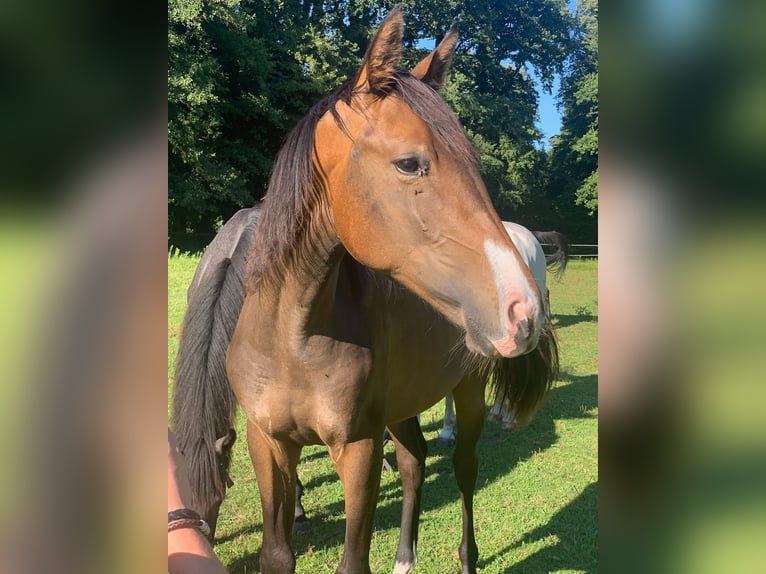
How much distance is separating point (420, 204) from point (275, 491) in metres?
1.28

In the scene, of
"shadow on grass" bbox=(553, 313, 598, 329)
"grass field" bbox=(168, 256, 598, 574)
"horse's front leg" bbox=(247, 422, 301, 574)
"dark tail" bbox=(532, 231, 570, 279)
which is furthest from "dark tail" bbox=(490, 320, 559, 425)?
"shadow on grass" bbox=(553, 313, 598, 329)

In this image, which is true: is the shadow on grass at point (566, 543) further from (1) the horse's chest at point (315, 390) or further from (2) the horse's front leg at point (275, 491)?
(1) the horse's chest at point (315, 390)

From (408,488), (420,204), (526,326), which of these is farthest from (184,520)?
(408,488)

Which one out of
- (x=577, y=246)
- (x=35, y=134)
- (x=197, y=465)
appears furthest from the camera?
(x=577, y=246)

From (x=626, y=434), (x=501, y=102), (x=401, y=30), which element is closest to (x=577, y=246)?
(x=501, y=102)

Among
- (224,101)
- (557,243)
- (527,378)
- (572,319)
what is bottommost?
(572,319)

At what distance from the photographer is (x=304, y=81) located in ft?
48.3

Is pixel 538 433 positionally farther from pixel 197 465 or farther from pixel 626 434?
pixel 626 434

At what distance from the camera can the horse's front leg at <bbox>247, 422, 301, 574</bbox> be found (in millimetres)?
1901

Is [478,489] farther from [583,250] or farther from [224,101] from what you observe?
[224,101]

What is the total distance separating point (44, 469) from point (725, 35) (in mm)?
466

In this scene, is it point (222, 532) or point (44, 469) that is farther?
point (222, 532)

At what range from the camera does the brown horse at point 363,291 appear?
1.17 metres

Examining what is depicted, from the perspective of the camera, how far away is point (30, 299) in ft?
0.97
